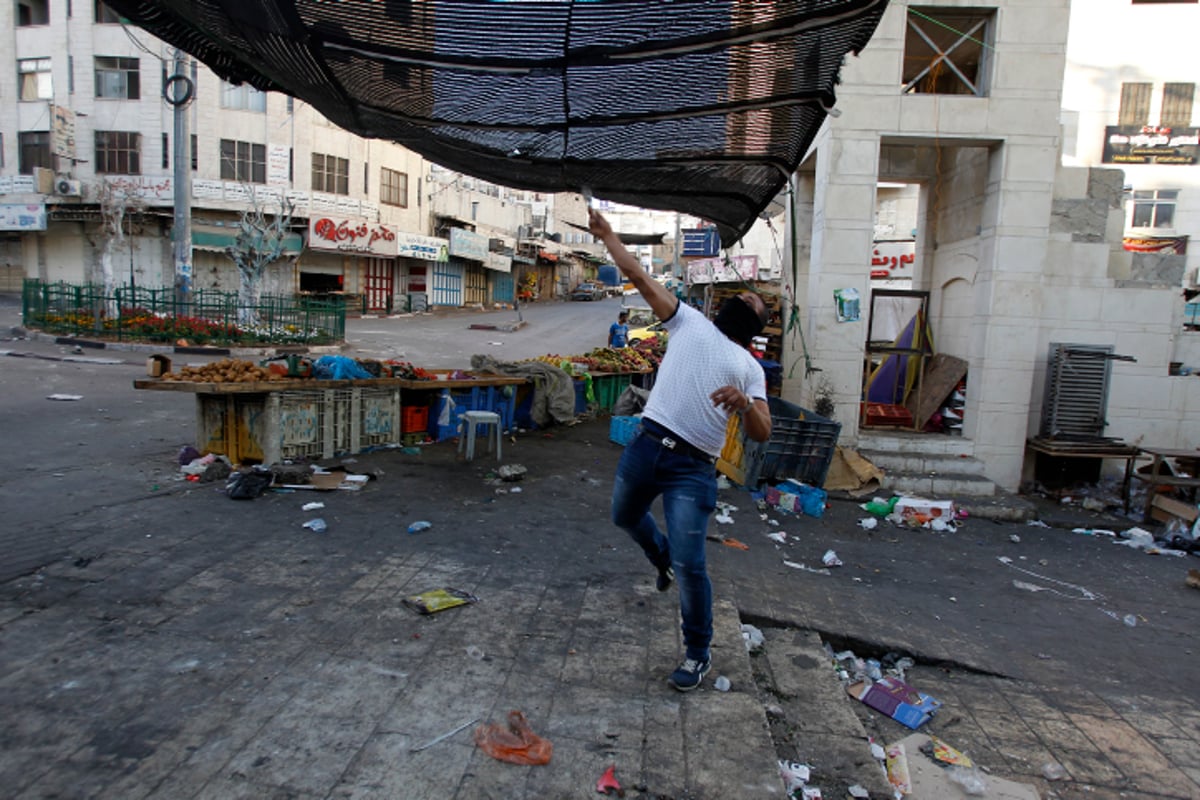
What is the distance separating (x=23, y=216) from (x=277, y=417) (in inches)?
1190

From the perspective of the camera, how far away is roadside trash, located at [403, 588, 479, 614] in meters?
3.80

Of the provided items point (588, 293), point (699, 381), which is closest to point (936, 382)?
point (699, 381)

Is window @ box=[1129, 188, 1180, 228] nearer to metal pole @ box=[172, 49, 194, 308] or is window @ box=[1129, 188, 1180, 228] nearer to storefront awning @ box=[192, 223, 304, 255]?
metal pole @ box=[172, 49, 194, 308]

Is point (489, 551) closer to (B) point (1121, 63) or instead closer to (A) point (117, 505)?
(A) point (117, 505)

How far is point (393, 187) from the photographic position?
35312mm

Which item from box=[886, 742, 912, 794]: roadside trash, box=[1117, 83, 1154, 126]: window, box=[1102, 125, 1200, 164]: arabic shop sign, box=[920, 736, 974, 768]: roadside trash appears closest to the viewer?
box=[886, 742, 912, 794]: roadside trash

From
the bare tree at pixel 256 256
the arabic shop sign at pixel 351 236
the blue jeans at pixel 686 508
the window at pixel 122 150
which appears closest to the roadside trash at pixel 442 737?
the blue jeans at pixel 686 508

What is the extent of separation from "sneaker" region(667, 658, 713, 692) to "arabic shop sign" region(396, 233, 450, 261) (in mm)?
34131

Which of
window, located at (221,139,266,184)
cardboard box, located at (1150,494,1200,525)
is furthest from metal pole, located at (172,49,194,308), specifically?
cardboard box, located at (1150,494,1200,525)

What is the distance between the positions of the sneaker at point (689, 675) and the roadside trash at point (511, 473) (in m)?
4.22

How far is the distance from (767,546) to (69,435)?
7.91m

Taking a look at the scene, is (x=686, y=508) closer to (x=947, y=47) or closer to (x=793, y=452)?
(x=793, y=452)

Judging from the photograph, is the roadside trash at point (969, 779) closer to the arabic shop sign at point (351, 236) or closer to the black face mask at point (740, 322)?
the black face mask at point (740, 322)

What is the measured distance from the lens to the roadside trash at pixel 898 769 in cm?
296
